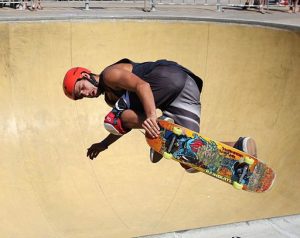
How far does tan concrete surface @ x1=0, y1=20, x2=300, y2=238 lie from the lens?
7.49m

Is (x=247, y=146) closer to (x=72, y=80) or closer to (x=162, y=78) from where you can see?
(x=162, y=78)

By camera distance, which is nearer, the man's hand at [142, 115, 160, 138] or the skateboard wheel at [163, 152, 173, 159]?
the man's hand at [142, 115, 160, 138]

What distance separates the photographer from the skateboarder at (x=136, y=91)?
418 cm

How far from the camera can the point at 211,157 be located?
4609mm

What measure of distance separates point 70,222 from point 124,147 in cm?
177

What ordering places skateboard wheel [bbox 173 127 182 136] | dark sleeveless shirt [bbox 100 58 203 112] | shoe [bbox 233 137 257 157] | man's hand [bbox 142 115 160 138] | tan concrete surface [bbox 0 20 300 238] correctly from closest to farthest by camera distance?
1. man's hand [bbox 142 115 160 138]
2. dark sleeveless shirt [bbox 100 58 203 112]
3. skateboard wheel [bbox 173 127 182 136]
4. shoe [bbox 233 137 257 157]
5. tan concrete surface [bbox 0 20 300 238]

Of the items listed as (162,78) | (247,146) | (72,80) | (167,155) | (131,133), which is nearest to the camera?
(162,78)

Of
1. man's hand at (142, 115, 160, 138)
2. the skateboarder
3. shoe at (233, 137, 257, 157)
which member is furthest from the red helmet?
shoe at (233, 137, 257, 157)

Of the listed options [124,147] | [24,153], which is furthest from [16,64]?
[124,147]

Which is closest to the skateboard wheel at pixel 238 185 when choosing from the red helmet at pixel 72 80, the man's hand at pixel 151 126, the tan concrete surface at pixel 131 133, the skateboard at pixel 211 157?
the skateboard at pixel 211 157

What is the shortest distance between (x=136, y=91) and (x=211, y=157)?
3.35 feet

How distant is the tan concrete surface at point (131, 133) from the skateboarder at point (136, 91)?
10.5 ft

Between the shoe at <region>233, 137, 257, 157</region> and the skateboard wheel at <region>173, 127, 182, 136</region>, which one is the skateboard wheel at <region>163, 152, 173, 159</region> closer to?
the skateboard wheel at <region>173, 127, 182, 136</region>

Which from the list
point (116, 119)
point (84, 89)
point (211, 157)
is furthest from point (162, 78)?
point (211, 157)
